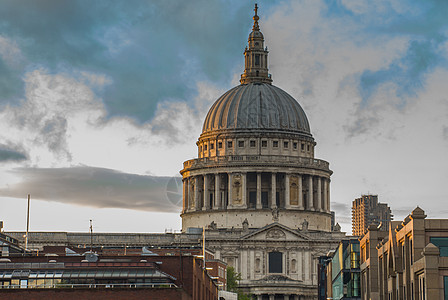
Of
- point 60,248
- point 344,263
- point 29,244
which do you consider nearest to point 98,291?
point 344,263

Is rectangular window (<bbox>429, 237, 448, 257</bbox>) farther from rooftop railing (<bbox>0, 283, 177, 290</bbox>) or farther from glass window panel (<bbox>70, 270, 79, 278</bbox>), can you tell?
glass window panel (<bbox>70, 270, 79, 278</bbox>)

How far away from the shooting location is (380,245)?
323ft

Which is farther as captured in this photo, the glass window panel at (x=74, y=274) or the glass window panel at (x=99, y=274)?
the glass window panel at (x=99, y=274)

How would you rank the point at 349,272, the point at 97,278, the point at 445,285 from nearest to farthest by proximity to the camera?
1. the point at 445,285
2. the point at 97,278
3. the point at 349,272

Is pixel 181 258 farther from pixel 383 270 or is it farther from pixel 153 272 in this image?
pixel 383 270

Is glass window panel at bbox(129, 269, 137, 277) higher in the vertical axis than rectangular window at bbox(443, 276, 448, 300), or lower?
higher

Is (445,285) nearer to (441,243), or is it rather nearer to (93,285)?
(441,243)

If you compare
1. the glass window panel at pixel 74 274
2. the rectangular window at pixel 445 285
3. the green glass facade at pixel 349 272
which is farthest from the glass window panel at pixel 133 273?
the green glass facade at pixel 349 272

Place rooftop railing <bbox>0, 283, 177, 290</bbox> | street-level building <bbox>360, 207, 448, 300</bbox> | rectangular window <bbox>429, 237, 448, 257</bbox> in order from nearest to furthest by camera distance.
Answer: street-level building <bbox>360, 207, 448, 300</bbox> → rectangular window <bbox>429, 237, 448, 257</bbox> → rooftop railing <bbox>0, 283, 177, 290</bbox>

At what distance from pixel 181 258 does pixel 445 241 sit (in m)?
18.3

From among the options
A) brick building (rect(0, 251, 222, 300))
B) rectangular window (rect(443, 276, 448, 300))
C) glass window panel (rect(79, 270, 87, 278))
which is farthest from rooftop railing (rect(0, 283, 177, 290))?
rectangular window (rect(443, 276, 448, 300))

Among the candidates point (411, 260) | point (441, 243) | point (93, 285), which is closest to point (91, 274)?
point (93, 285)

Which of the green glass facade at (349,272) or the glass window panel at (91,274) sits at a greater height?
the green glass facade at (349,272)

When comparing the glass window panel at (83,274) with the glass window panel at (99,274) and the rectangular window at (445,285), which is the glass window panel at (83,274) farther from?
the rectangular window at (445,285)
